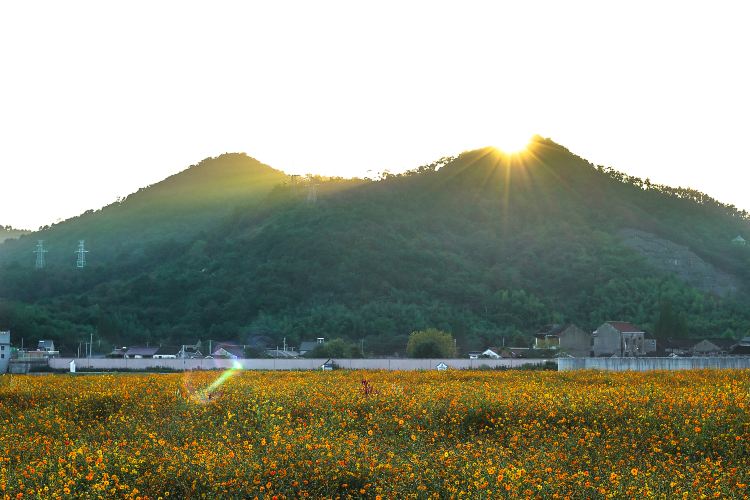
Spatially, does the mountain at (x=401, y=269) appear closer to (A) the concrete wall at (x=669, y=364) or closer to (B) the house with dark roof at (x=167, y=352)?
(B) the house with dark roof at (x=167, y=352)

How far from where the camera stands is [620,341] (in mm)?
105688

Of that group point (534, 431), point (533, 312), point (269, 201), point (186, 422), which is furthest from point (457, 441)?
point (269, 201)

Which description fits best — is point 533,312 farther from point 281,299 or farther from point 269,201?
point 269,201

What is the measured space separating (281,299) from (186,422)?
103041 mm

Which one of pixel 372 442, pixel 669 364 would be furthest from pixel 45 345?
pixel 372 442

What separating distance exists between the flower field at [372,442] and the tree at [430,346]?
5657cm

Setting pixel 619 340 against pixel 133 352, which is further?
pixel 619 340

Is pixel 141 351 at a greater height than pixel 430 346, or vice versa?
pixel 430 346

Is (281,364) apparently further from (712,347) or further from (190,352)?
(712,347)

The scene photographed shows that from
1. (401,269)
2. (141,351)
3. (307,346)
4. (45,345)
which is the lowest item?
(141,351)

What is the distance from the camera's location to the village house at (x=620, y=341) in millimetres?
104688

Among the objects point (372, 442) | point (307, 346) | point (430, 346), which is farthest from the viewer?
point (307, 346)

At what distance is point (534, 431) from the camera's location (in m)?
24.2

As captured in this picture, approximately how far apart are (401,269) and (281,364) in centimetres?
6450
